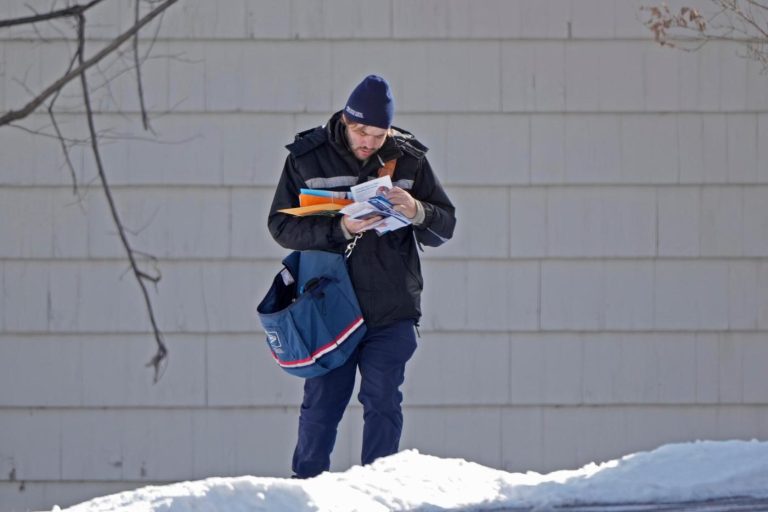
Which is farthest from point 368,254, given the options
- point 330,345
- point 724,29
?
point 724,29

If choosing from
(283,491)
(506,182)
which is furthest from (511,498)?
(506,182)

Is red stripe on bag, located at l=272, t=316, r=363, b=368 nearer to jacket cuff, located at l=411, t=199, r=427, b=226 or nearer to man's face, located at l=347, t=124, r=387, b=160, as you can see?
jacket cuff, located at l=411, t=199, r=427, b=226

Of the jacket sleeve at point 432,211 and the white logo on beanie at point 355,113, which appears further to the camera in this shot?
the jacket sleeve at point 432,211

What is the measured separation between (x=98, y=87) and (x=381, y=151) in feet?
6.93

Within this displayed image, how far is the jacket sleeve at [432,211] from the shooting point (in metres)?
5.41

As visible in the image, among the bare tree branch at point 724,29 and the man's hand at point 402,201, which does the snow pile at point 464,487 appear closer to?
the man's hand at point 402,201

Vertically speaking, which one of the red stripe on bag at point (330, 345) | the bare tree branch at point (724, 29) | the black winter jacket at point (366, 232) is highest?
the bare tree branch at point (724, 29)

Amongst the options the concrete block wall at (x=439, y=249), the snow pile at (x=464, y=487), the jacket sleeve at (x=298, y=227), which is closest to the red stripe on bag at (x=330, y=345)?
the jacket sleeve at (x=298, y=227)

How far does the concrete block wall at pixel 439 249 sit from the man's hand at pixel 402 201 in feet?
6.07

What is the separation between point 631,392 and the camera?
7.17 m

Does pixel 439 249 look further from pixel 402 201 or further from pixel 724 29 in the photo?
pixel 402 201

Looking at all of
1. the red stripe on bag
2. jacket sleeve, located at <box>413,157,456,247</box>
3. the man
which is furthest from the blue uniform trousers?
jacket sleeve, located at <box>413,157,456,247</box>

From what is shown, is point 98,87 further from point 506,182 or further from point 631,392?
point 631,392

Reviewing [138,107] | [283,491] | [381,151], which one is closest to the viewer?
[283,491]
